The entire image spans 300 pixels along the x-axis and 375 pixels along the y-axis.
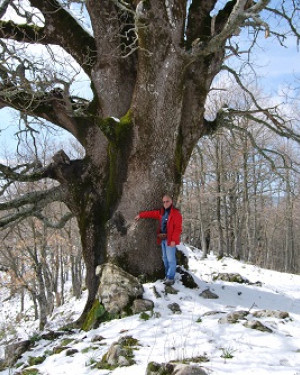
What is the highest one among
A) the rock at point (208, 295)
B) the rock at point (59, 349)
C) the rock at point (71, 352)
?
the rock at point (208, 295)

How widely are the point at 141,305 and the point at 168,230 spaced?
1.34 metres

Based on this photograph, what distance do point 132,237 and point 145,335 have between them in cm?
190

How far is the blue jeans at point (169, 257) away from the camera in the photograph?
18.0ft

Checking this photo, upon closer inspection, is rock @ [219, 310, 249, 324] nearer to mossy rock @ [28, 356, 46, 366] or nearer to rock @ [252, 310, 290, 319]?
rock @ [252, 310, 290, 319]

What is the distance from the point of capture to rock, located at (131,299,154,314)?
4742mm

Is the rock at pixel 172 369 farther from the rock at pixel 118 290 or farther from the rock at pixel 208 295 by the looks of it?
the rock at pixel 208 295

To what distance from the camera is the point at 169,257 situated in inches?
218

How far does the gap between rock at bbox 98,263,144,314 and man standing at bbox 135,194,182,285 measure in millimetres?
653

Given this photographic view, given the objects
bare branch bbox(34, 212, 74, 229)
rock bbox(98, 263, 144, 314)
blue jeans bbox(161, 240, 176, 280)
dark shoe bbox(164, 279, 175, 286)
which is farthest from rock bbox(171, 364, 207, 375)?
bare branch bbox(34, 212, 74, 229)

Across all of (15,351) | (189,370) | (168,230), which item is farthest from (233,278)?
(189,370)

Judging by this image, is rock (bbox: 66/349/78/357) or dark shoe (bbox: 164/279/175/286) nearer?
rock (bbox: 66/349/78/357)

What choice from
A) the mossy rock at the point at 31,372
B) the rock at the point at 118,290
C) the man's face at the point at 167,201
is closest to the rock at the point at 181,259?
the man's face at the point at 167,201

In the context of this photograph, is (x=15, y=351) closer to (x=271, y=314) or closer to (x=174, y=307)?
(x=174, y=307)

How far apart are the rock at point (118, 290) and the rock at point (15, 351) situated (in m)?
1.25
